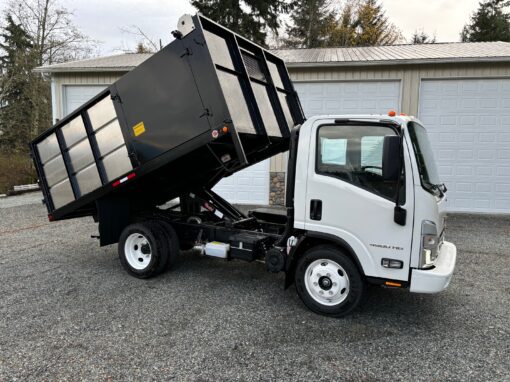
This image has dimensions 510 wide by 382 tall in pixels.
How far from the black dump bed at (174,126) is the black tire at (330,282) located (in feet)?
4.17

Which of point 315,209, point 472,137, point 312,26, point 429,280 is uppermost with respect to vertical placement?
point 312,26

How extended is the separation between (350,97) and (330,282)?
24.9ft

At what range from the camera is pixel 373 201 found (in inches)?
147

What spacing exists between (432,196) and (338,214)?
899 mm

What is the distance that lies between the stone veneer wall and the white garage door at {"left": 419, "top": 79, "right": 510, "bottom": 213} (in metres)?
4.14

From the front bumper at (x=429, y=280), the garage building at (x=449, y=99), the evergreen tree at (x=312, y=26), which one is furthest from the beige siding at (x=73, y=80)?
the evergreen tree at (x=312, y=26)

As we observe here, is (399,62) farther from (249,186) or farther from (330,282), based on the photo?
(330,282)

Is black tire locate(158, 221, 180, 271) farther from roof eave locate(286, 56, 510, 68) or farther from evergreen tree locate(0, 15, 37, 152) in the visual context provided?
evergreen tree locate(0, 15, 37, 152)

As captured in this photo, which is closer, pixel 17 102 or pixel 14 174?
pixel 14 174

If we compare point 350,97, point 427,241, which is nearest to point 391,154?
point 427,241

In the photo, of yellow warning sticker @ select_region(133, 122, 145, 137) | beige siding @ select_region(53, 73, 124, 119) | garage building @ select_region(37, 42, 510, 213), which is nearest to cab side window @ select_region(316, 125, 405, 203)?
yellow warning sticker @ select_region(133, 122, 145, 137)

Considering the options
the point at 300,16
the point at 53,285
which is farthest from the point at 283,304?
the point at 300,16

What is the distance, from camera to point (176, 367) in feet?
10.3

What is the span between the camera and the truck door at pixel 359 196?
3674 millimetres
